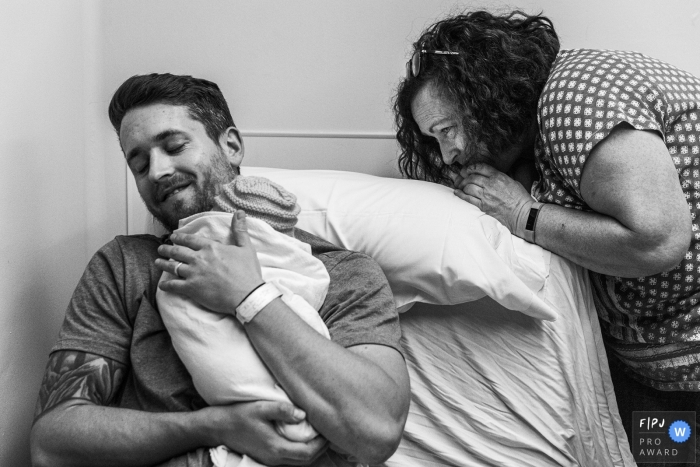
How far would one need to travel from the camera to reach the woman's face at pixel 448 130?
1436 millimetres

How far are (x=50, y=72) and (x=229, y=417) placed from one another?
89 centimetres

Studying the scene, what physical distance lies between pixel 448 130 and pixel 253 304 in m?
0.65

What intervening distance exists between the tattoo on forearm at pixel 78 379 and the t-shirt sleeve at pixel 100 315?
1 cm

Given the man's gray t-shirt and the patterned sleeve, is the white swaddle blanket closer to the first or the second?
the man's gray t-shirt

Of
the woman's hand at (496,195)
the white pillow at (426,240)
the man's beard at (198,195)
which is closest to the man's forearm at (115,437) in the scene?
the man's beard at (198,195)

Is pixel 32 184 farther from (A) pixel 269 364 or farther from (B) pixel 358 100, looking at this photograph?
(B) pixel 358 100

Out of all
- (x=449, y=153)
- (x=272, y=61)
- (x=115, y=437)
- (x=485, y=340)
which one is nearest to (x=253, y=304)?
(x=115, y=437)

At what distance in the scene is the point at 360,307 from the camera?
113 centimetres

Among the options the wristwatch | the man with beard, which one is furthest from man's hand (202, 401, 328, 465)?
the wristwatch

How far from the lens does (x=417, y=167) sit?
5.35 feet

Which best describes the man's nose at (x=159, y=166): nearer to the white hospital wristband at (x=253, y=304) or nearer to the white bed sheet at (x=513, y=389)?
the white hospital wristband at (x=253, y=304)

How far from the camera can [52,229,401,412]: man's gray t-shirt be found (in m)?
1.09

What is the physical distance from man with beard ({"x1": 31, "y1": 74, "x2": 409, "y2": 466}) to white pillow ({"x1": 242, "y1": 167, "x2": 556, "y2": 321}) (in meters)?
0.10

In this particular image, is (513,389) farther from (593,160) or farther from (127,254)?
(127,254)
